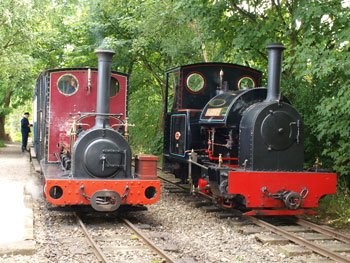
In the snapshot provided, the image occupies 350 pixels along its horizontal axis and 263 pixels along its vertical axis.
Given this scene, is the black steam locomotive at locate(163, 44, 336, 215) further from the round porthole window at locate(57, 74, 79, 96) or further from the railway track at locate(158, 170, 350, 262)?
the round porthole window at locate(57, 74, 79, 96)

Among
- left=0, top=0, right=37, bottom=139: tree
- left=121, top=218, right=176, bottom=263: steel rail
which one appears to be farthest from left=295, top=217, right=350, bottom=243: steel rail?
left=0, top=0, right=37, bottom=139: tree

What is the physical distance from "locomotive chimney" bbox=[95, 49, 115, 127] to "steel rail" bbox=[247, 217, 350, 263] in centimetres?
286

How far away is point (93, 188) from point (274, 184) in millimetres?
2716

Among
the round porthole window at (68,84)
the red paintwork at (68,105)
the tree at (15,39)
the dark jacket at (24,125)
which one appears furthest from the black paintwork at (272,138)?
the dark jacket at (24,125)

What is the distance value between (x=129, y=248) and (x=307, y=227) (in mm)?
3003

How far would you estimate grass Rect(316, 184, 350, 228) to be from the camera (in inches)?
316

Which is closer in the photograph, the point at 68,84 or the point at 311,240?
the point at 311,240

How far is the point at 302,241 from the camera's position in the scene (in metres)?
6.57

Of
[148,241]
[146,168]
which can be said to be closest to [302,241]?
[148,241]

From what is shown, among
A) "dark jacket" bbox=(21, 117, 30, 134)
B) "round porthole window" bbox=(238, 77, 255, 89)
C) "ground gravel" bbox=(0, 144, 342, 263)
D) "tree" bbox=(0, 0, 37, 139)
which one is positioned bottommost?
"ground gravel" bbox=(0, 144, 342, 263)

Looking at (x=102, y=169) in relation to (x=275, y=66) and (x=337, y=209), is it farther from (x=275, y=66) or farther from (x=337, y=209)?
(x=337, y=209)

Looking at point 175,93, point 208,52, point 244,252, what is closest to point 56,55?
point 208,52

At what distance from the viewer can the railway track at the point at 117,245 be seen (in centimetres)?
573

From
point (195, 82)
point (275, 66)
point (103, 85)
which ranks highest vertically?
point (275, 66)
